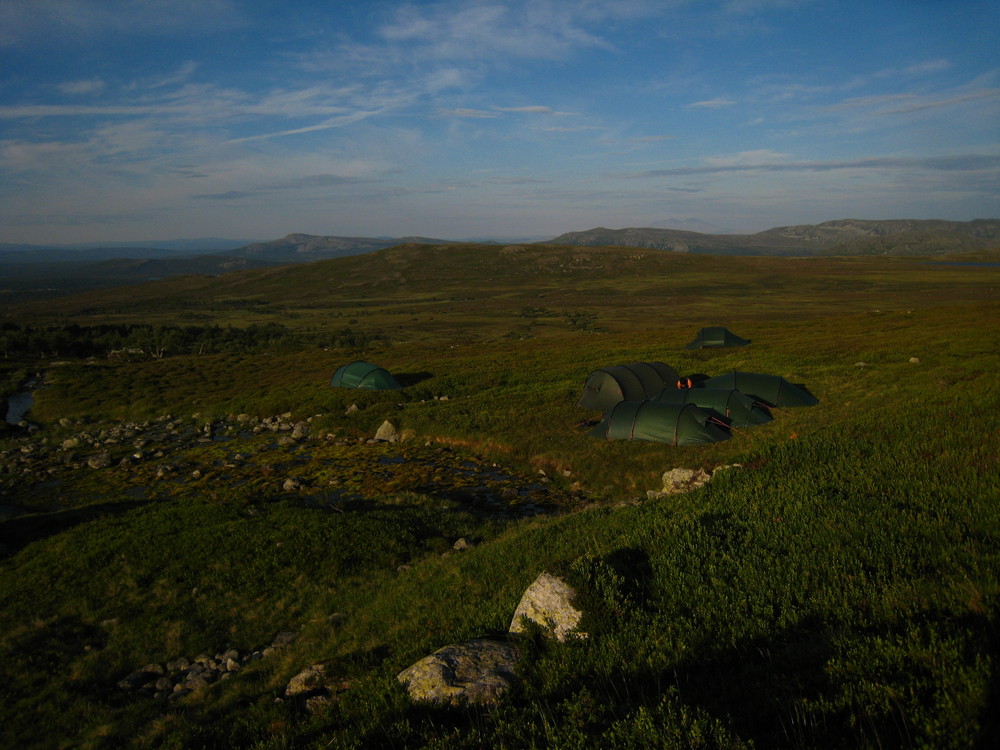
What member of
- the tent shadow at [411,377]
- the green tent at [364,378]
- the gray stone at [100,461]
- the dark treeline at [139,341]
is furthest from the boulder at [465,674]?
the dark treeline at [139,341]

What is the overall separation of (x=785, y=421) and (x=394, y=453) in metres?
17.3

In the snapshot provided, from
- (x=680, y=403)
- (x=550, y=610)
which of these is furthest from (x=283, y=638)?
(x=680, y=403)

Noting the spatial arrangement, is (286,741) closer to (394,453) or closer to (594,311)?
(394,453)

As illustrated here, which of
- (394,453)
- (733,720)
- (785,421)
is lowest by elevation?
(394,453)

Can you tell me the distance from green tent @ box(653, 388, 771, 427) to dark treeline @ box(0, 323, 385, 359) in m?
53.2

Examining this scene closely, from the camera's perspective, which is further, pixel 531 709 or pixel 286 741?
pixel 286 741

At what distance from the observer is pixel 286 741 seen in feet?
20.0

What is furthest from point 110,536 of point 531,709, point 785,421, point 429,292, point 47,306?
point 47,306

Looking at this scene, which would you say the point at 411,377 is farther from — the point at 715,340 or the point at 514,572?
the point at 514,572

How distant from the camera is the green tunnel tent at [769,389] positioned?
951 inches

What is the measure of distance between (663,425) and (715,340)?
2582 cm

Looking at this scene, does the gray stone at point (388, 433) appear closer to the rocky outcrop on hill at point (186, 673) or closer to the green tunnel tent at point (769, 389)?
the green tunnel tent at point (769, 389)

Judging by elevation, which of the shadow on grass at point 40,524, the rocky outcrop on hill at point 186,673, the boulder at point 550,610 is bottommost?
the rocky outcrop on hill at point 186,673

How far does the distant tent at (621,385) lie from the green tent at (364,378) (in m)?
13.7
